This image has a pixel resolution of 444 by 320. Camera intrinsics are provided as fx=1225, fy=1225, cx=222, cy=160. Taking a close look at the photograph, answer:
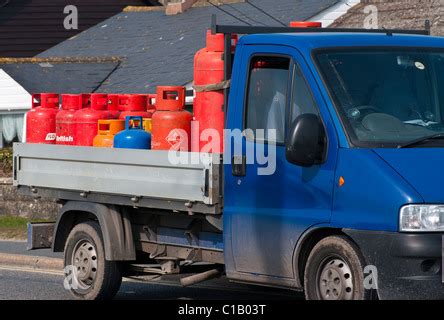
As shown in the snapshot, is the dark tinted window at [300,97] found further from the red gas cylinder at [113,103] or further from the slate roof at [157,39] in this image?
the slate roof at [157,39]

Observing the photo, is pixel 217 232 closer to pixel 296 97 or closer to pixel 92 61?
pixel 296 97

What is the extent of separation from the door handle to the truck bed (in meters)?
0.12

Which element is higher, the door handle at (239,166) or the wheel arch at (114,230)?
the door handle at (239,166)

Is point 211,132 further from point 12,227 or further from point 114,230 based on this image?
point 12,227

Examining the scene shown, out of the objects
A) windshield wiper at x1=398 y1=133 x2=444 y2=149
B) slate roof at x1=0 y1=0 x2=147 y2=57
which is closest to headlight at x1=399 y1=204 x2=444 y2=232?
windshield wiper at x1=398 y1=133 x2=444 y2=149

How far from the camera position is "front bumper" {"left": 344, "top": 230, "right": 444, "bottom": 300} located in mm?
8266

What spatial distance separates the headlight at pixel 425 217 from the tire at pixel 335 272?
51cm

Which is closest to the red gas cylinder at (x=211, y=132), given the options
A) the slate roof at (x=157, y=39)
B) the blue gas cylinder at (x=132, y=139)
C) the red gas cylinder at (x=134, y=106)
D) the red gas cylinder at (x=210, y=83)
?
the red gas cylinder at (x=210, y=83)

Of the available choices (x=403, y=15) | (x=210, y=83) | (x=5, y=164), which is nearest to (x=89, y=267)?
(x=210, y=83)

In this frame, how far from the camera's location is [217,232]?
1014 cm

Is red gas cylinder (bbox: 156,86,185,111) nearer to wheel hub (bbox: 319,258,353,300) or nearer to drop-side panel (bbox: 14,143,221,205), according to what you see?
drop-side panel (bbox: 14,143,221,205)

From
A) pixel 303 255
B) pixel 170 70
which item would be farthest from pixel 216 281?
pixel 170 70

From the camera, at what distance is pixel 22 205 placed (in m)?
20.9

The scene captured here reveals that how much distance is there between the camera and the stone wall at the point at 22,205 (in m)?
20.5
